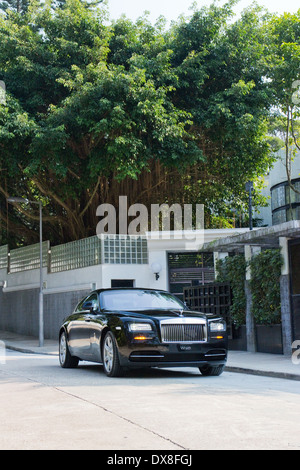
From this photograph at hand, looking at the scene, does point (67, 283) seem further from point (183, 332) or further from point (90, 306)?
point (183, 332)

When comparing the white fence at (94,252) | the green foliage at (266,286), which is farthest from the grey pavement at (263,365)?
the white fence at (94,252)

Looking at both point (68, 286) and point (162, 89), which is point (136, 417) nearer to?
point (162, 89)

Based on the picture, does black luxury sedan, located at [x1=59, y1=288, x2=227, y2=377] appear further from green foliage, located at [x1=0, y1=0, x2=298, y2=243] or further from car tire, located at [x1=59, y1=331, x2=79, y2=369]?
green foliage, located at [x1=0, y1=0, x2=298, y2=243]

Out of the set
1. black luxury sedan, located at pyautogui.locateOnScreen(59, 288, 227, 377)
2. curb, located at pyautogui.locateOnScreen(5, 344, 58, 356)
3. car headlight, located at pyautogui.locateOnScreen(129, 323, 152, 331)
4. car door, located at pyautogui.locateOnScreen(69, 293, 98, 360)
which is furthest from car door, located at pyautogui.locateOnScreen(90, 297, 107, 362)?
curb, located at pyautogui.locateOnScreen(5, 344, 58, 356)

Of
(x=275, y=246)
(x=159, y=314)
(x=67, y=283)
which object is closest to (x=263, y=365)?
(x=159, y=314)

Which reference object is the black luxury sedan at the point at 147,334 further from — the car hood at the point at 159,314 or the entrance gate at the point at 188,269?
the entrance gate at the point at 188,269

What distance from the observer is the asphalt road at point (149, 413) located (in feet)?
19.2

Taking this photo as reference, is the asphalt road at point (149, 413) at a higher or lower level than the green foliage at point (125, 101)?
lower

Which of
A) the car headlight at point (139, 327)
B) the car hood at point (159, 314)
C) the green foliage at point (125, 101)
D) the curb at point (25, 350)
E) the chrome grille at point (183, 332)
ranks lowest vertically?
the curb at point (25, 350)

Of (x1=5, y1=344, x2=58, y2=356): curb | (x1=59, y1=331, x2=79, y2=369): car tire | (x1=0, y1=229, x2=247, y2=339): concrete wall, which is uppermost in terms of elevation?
(x1=0, y1=229, x2=247, y2=339): concrete wall

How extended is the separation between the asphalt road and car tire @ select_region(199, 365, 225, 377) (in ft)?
0.89

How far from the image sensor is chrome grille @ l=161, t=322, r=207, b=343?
11.2 meters

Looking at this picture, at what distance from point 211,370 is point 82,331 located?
261 cm

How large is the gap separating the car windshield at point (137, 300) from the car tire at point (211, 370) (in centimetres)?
122
